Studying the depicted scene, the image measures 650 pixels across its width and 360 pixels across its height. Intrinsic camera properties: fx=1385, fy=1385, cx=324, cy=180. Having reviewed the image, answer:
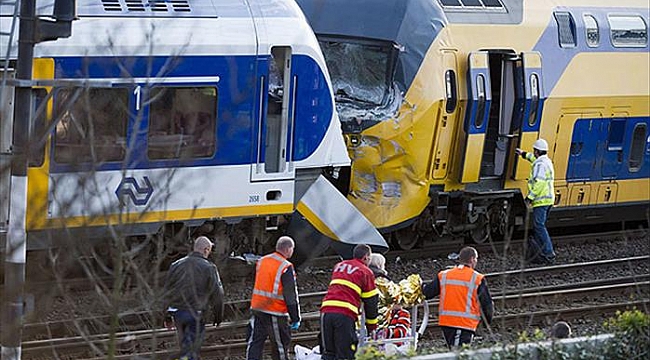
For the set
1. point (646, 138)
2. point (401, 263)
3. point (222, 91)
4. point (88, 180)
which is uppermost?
point (88, 180)

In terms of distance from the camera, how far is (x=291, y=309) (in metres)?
11.3

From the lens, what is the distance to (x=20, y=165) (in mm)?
7691

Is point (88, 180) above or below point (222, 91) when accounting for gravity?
above

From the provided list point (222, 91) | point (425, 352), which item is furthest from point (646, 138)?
point (425, 352)

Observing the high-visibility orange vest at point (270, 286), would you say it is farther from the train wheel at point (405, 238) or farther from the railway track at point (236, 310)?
the train wheel at point (405, 238)

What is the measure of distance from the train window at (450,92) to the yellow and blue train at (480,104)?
2 cm

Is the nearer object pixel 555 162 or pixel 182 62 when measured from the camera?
pixel 182 62

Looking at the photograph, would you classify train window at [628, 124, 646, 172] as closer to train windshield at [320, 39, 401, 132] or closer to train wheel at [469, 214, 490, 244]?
train wheel at [469, 214, 490, 244]

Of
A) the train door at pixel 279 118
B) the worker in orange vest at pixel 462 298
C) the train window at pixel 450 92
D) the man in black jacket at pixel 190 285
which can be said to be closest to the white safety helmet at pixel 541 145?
the train window at pixel 450 92

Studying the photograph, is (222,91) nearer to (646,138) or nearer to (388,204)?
(388,204)

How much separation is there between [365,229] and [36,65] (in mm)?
4646

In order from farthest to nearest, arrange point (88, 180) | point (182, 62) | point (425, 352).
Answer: point (182, 62) → point (425, 352) → point (88, 180)

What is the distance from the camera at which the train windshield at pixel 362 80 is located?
17.6m

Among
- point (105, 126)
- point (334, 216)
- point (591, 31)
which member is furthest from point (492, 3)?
point (105, 126)
